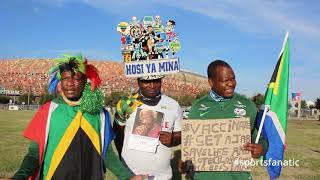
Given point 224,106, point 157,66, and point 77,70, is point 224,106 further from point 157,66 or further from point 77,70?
point 77,70

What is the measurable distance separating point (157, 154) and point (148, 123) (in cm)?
35

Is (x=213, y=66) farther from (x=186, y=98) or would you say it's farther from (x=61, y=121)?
(x=186, y=98)

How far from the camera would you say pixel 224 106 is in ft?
15.3

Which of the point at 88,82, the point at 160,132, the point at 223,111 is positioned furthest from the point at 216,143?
the point at 88,82

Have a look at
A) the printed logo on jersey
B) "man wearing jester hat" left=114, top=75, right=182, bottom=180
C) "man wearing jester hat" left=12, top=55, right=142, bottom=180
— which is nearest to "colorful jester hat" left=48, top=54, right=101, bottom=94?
"man wearing jester hat" left=12, top=55, right=142, bottom=180

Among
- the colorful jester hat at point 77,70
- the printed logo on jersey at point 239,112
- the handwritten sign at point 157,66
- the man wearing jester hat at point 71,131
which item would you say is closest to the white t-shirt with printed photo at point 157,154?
the handwritten sign at point 157,66

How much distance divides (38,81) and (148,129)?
16767cm

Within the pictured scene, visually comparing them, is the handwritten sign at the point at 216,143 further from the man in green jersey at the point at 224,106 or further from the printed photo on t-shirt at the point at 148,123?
the printed photo on t-shirt at the point at 148,123

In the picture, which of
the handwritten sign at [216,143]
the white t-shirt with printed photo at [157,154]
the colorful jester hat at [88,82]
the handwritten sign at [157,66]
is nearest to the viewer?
the colorful jester hat at [88,82]

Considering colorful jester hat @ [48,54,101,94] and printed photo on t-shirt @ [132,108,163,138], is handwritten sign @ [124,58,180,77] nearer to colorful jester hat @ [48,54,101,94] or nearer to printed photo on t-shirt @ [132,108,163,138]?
printed photo on t-shirt @ [132,108,163,138]

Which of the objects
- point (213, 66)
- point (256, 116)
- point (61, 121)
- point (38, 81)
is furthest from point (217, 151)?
point (38, 81)

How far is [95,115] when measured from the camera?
4273mm

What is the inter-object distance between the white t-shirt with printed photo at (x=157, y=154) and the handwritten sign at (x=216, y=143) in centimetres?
37

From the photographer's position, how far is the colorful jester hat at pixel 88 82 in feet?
13.5
